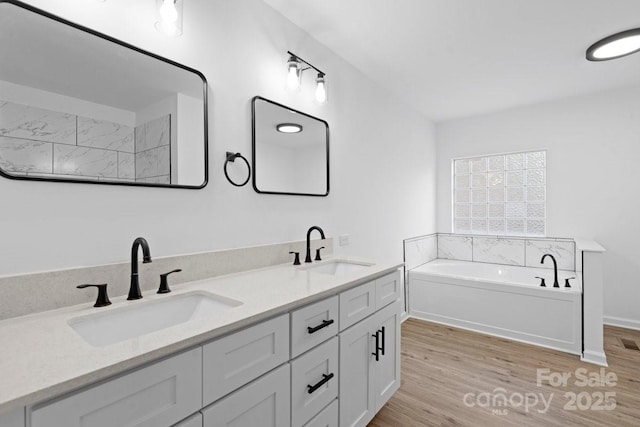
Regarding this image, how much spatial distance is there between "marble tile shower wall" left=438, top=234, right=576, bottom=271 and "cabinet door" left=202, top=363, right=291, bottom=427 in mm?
3674

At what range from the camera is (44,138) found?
1.06m

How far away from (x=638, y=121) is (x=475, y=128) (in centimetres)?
153

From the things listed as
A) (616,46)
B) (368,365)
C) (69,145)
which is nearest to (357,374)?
(368,365)

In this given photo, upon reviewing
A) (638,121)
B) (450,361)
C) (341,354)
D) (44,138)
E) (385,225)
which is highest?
(638,121)

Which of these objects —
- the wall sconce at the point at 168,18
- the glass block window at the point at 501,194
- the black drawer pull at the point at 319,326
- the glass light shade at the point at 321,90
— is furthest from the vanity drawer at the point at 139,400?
the glass block window at the point at 501,194

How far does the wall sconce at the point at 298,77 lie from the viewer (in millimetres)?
1969

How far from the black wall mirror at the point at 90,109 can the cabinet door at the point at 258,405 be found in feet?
2.99

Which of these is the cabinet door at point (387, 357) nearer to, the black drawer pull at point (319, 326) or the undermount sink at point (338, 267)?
the undermount sink at point (338, 267)

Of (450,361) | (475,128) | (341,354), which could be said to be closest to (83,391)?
(341,354)

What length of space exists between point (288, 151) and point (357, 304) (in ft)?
3.44

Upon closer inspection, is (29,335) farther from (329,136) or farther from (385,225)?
(385,225)

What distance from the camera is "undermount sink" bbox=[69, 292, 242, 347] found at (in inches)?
40.5

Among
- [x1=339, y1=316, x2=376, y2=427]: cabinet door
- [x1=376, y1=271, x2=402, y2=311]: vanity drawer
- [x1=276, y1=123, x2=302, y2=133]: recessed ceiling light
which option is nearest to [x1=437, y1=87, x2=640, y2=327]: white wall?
[x1=376, y1=271, x2=402, y2=311]: vanity drawer

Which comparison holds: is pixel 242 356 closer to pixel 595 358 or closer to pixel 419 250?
pixel 595 358
